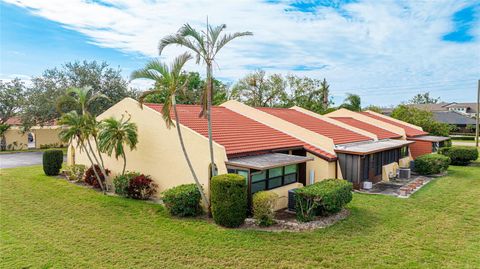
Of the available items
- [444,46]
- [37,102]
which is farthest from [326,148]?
[37,102]

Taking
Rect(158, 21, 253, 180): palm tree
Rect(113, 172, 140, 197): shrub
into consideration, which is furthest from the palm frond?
Rect(113, 172, 140, 197): shrub

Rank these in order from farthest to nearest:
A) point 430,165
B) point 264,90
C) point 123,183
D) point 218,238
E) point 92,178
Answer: point 264,90 → point 430,165 → point 92,178 → point 123,183 → point 218,238

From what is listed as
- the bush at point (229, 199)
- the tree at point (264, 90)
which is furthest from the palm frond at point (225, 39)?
the tree at point (264, 90)

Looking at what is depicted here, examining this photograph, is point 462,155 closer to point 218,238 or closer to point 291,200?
point 291,200

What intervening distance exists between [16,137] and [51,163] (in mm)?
25181

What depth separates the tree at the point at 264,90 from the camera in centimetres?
5019

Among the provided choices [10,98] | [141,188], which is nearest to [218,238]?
[141,188]

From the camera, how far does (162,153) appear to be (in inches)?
602

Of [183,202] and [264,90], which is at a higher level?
[264,90]

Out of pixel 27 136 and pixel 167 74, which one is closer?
pixel 167 74

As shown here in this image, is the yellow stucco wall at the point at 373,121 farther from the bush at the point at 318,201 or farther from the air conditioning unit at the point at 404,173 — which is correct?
the bush at the point at 318,201

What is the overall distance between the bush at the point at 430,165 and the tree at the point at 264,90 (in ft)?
97.6

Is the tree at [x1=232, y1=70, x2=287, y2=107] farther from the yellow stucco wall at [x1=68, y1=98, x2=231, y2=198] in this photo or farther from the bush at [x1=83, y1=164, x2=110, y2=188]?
the bush at [x1=83, y1=164, x2=110, y2=188]

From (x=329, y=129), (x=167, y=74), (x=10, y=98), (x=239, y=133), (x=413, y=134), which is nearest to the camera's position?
(x=167, y=74)
